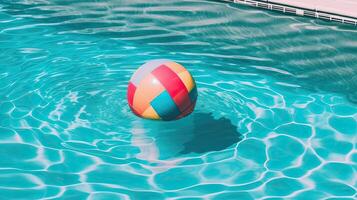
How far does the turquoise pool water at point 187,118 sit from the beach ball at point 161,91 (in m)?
0.64

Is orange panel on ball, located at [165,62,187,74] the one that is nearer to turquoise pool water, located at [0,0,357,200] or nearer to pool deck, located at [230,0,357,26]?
turquoise pool water, located at [0,0,357,200]

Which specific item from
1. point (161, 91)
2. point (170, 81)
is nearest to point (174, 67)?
point (170, 81)

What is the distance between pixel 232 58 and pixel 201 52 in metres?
0.55

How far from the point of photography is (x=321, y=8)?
423 inches

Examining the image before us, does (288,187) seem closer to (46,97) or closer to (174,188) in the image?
(174,188)

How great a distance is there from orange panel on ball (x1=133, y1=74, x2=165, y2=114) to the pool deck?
448cm

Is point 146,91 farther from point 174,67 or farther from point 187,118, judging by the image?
point 187,118

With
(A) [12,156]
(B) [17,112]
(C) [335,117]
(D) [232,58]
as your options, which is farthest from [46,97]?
(C) [335,117]

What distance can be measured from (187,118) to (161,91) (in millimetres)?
1353

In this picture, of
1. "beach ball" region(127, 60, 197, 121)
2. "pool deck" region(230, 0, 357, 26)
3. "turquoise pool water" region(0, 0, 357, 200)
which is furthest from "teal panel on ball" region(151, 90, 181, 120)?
"pool deck" region(230, 0, 357, 26)

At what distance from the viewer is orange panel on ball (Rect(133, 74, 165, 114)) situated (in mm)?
7160

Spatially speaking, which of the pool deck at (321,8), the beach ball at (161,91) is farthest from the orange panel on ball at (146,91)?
the pool deck at (321,8)

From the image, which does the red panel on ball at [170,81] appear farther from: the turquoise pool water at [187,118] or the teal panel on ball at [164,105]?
the turquoise pool water at [187,118]

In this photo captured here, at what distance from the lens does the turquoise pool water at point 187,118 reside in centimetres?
726
